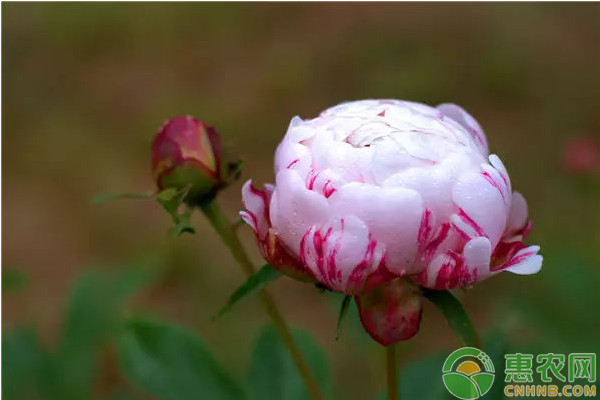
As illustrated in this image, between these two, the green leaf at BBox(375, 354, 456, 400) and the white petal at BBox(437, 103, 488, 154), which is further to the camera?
the green leaf at BBox(375, 354, 456, 400)

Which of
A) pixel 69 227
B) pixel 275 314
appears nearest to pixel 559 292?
pixel 275 314

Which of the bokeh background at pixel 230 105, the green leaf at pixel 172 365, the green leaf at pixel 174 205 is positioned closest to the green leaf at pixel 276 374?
the green leaf at pixel 172 365

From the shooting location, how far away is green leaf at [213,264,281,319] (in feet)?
2.20

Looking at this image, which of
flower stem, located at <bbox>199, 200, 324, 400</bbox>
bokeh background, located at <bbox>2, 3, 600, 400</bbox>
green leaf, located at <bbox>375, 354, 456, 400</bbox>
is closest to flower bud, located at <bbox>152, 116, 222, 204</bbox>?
flower stem, located at <bbox>199, 200, 324, 400</bbox>

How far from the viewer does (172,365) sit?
96 centimetres

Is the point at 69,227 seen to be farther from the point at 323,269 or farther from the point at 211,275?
the point at 323,269

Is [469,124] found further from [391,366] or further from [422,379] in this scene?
[422,379]

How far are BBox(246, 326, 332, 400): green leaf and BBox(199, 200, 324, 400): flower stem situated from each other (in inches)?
7.8

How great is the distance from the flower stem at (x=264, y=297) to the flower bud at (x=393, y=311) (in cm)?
11

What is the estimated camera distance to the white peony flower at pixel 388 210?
611 mm

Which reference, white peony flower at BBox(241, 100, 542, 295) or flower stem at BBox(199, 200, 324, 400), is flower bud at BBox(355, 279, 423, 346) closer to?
white peony flower at BBox(241, 100, 542, 295)

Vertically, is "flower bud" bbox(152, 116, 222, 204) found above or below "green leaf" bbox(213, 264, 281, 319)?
above

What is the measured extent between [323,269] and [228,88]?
1920mm

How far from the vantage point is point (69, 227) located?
7.25ft
